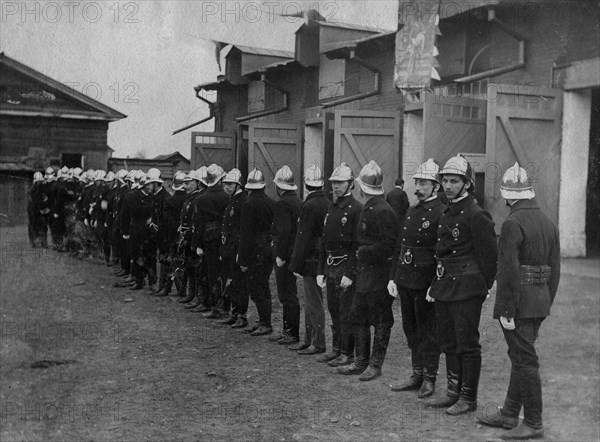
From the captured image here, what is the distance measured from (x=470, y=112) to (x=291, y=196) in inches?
214

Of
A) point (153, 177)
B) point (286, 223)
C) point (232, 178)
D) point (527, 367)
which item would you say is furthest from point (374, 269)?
point (153, 177)

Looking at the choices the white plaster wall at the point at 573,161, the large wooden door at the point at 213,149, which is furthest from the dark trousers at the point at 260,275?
the large wooden door at the point at 213,149

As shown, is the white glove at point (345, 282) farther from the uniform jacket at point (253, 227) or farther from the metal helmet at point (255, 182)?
the metal helmet at point (255, 182)

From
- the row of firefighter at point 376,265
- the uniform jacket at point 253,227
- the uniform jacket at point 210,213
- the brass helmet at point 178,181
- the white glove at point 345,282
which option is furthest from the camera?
the brass helmet at point 178,181

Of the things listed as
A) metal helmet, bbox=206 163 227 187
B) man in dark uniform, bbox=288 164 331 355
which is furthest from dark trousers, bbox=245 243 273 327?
metal helmet, bbox=206 163 227 187

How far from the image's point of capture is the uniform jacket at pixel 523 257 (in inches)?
213

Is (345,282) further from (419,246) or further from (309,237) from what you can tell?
(419,246)

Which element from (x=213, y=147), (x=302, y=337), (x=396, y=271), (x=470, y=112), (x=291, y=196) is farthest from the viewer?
(x=213, y=147)

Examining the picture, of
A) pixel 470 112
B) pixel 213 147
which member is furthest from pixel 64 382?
pixel 213 147

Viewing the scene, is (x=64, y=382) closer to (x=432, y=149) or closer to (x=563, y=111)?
(x=432, y=149)

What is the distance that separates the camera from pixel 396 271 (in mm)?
6680

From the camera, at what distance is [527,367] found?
17.8ft

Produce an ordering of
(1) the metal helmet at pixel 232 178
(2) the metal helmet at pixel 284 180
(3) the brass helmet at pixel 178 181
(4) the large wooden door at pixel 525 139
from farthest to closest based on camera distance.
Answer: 1. (3) the brass helmet at pixel 178 181
2. (4) the large wooden door at pixel 525 139
3. (1) the metal helmet at pixel 232 178
4. (2) the metal helmet at pixel 284 180

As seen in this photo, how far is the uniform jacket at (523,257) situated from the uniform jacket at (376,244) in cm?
165
